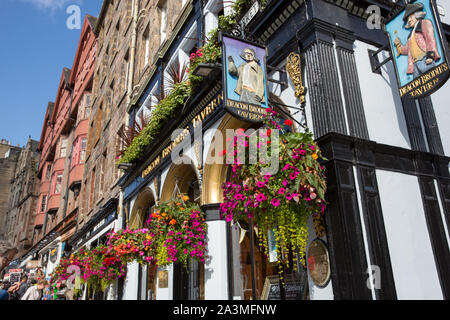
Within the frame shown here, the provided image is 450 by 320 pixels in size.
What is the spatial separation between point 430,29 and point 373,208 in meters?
2.74

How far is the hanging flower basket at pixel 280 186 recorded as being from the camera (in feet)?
14.7

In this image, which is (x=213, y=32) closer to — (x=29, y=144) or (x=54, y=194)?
(x=54, y=194)

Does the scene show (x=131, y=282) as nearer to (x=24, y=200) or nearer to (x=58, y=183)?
(x=58, y=183)

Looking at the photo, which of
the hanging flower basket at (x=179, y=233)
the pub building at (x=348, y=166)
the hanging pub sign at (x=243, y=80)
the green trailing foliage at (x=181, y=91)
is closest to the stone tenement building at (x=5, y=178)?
the green trailing foliage at (x=181, y=91)

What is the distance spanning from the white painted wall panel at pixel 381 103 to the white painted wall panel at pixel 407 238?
0.70 m

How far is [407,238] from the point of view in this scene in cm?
527

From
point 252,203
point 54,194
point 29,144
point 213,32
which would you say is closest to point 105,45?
point 54,194

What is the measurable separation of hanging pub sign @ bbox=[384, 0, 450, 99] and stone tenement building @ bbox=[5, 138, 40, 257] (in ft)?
157

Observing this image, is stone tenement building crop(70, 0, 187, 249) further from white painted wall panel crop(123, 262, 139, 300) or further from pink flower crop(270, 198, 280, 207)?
pink flower crop(270, 198, 280, 207)

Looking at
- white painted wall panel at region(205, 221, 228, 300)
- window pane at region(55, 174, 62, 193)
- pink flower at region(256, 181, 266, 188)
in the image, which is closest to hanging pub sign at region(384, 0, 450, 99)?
pink flower at region(256, 181, 266, 188)

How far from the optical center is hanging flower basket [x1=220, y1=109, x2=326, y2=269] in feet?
14.7

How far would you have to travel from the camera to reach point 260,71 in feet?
19.0

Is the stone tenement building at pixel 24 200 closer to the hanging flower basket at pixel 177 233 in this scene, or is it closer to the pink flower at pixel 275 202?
the hanging flower basket at pixel 177 233

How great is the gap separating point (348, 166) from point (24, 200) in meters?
55.8
